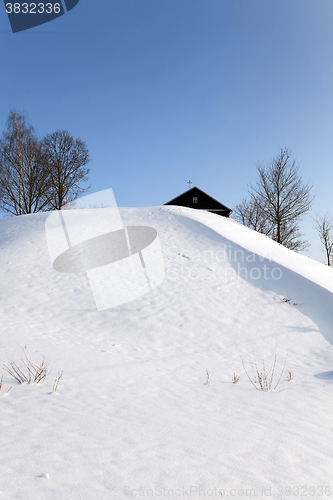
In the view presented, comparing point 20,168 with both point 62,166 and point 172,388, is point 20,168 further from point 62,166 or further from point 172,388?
point 172,388

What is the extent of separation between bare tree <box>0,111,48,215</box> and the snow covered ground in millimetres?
13317

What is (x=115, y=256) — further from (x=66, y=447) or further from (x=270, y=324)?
(x=66, y=447)

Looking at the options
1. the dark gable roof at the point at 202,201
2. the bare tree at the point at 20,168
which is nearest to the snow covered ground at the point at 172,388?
the bare tree at the point at 20,168

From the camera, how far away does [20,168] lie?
20.0m

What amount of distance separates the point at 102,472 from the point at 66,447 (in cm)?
41

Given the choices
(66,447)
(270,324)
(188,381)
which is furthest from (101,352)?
(270,324)

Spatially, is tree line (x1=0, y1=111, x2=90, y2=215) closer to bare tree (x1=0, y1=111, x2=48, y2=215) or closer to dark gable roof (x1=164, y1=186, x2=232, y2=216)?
Result: bare tree (x1=0, y1=111, x2=48, y2=215)

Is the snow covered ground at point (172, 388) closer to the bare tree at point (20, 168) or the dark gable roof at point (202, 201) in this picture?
the bare tree at point (20, 168)

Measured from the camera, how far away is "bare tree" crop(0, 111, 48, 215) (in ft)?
65.4

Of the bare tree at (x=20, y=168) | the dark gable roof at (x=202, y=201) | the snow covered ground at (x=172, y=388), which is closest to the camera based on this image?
the snow covered ground at (x=172, y=388)

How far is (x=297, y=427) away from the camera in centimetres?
263

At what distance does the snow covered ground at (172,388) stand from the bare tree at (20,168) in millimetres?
13317

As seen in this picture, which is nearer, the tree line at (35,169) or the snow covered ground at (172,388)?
the snow covered ground at (172,388)

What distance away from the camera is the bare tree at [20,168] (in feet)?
65.4
